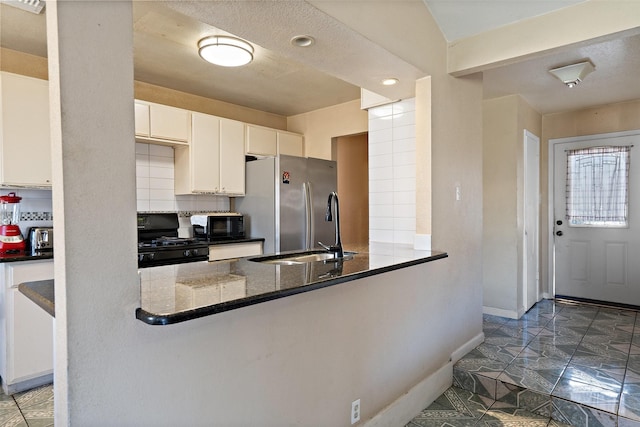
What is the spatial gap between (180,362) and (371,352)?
107 centimetres

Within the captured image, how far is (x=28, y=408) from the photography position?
2.34 meters

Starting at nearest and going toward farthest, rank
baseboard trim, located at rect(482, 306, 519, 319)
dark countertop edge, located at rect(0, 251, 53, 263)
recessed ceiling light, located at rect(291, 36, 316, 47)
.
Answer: recessed ceiling light, located at rect(291, 36, 316, 47), dark countertop edge, located at rect(0, 251, 53, 263), baseboard trim, located at rect(482, 306, 519, 319)

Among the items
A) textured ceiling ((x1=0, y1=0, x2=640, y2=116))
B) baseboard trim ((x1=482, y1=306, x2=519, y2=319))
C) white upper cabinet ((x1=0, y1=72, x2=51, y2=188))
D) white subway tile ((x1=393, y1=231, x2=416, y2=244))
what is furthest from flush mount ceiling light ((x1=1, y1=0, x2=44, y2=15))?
baseboard trim ((x1=482, y1=306, x2=519, y2=319))

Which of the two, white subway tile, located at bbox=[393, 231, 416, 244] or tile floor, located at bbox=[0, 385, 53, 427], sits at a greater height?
white subway tile, located at bbox=[393, 231, 416, 244]

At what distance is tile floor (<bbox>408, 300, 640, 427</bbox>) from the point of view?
215 cm

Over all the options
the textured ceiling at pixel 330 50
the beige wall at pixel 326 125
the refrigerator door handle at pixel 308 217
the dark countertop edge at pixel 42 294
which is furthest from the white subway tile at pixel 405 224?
the dark countertop edge at pixel 42 294

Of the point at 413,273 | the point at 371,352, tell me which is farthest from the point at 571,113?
the point at 371,352

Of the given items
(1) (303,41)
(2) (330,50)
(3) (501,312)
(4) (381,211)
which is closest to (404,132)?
(4) (381,211)

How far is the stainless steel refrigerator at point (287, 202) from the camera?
3.91 m

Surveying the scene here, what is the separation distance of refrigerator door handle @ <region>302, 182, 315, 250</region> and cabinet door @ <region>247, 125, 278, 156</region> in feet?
2.35

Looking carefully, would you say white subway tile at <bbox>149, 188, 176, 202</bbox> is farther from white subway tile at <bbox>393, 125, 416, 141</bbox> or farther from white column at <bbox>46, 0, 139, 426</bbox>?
white column at <bbox>46, 0, 139, 426</bbox>

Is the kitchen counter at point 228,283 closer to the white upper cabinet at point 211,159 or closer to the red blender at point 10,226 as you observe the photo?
the red blender at point 10,226

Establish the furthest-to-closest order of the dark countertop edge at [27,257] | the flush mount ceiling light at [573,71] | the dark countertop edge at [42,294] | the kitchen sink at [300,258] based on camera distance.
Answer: the flush mount ceiling light at [573,71] < the dark countertop edge at [27,257] < the kitchen sink at [300,258] < the dark countertop edge at [42,294]

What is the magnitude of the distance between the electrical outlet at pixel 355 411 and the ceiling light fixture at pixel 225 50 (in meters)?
2.38
